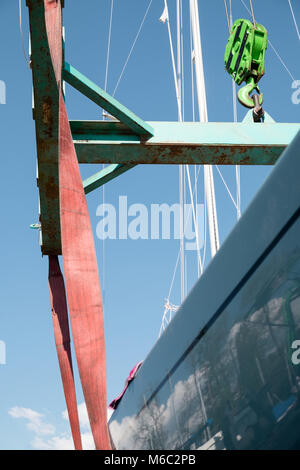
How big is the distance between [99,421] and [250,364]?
4.92ft

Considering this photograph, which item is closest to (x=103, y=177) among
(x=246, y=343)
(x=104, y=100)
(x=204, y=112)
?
(x=104, y=100)

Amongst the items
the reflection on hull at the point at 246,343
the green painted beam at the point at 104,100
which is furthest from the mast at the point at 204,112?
the reflection on hull at the point at 246,343

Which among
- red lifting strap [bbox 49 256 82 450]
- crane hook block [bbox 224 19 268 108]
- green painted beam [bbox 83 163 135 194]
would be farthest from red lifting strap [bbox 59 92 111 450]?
crane hook block [bbox 224 19 268 108]

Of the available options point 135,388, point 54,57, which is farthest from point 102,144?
point 135,388

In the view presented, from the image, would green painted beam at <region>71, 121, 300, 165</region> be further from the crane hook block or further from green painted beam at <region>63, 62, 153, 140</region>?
the crane hook block

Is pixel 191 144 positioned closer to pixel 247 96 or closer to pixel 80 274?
pixel 247 96

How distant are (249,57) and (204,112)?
6.98 metres

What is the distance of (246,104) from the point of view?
5.34m

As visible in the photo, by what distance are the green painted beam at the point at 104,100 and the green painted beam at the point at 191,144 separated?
159 millimetres

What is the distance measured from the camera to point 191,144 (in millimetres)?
5090

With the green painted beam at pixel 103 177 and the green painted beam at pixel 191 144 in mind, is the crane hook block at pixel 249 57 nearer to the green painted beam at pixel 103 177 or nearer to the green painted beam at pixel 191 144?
the green painted beam at pixel 191 144

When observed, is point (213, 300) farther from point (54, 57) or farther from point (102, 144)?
point (102, 144)

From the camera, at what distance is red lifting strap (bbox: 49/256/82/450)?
207 inches

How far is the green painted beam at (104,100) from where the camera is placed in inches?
179
